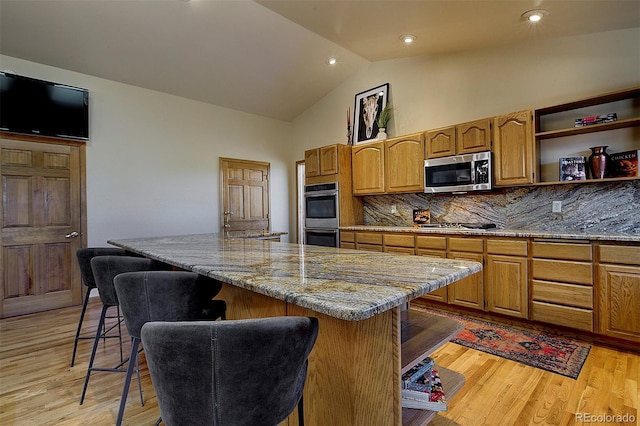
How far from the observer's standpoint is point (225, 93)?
5082 millimetres

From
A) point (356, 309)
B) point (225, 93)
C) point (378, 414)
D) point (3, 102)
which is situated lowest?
point (378, 414)

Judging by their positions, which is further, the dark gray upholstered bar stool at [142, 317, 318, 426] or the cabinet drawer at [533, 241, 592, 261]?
the cabinet drawer at [533, 241, 592, 261]

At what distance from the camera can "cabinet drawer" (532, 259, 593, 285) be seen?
2628 mm

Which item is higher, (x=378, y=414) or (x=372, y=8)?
(x=372, y=8)

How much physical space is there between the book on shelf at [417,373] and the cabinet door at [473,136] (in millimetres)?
2877

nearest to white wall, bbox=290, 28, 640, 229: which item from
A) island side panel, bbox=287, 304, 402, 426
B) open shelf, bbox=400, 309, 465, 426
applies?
open shelf, bbox=400, 309, 465, 426

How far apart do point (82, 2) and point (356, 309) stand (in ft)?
13.5

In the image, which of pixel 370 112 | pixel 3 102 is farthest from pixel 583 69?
pixel 3 102

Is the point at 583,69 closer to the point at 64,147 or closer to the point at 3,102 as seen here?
the point at 64,147

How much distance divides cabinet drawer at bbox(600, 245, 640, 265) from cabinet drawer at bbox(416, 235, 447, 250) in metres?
1.32

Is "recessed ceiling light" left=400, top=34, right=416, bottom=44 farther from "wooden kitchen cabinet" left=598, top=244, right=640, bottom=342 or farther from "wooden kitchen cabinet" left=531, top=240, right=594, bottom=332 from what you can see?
"wooden kitchen cabinet" left=598, top=244, right=640, bottom=342

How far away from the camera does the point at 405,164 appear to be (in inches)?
165

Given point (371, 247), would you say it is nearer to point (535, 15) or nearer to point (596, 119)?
point (596, 119)

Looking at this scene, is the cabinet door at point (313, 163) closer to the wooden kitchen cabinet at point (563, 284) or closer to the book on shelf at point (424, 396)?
the wooden kitchen cabinet at point (563, 284)
